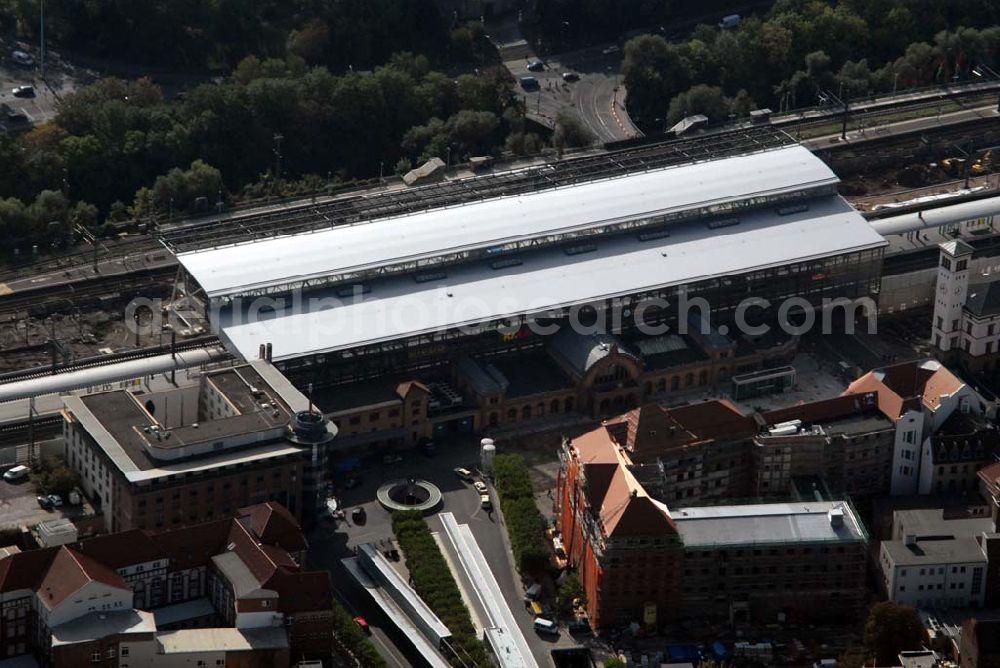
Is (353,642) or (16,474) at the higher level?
(16,474)

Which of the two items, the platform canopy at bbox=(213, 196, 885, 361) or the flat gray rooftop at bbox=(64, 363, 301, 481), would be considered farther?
the platform canopy at bbox=(213, 196, 885, 361)

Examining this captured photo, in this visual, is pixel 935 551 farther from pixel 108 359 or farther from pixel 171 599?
pixel 108 359

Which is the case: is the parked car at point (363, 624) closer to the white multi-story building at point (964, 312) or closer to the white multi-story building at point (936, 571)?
the white multi-story building at point (936, 571)

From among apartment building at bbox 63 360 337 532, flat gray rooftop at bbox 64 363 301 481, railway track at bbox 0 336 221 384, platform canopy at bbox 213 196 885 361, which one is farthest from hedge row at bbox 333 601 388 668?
railway track at bbox 0 336 221 384

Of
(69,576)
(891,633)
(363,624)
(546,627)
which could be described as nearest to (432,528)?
(363,624)

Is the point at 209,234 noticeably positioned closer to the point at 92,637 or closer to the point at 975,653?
the point at 92,637

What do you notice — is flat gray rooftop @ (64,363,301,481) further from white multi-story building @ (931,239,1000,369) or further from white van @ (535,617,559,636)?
white multi-story building @ (931,239,1000,369)
